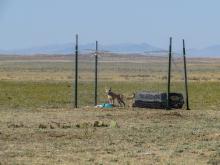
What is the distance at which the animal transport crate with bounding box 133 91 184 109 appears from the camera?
23.7m

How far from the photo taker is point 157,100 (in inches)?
938

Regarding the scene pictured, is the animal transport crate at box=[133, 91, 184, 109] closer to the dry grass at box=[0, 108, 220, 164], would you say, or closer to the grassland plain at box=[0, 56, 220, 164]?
the grassland plain at box=[0, 56, 220, 164]

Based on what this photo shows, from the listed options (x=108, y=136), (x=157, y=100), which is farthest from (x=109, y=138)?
(x=157, y=100)

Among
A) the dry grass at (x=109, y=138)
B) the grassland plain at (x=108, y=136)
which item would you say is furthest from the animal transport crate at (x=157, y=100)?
the dry grass at (x=109, y=138)

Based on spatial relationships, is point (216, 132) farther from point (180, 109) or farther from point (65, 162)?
point (180, 109)

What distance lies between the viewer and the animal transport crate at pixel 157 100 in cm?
2373

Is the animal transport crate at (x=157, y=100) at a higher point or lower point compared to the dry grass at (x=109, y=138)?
higher

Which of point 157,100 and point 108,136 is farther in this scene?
point 157,100

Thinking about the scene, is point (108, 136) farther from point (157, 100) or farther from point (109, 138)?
point (157, 100)

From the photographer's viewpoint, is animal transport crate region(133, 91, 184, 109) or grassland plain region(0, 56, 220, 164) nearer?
grassland plain region(0, 56, 220, 164)

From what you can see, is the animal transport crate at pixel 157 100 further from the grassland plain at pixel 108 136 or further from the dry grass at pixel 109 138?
the dry grass at pixel 109 138

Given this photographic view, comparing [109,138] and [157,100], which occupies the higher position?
[157,100]

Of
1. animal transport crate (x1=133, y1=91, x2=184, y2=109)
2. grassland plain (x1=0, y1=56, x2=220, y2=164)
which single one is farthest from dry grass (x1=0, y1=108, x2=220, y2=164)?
animal transport crate (x1=133, y1=91, x2=184, y2=109)

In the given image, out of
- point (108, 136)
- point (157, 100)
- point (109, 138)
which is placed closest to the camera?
point (109, 138)
